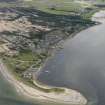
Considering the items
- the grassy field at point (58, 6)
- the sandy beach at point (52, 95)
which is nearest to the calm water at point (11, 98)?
the sandy beach at point (52, 95)

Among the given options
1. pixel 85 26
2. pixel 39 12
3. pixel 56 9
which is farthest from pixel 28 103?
pixel 56 9

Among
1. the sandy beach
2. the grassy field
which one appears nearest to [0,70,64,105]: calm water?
the sandy beach

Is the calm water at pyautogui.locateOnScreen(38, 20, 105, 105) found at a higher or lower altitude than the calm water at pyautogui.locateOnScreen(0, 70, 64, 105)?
higher

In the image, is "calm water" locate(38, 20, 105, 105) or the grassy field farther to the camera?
the grassy field

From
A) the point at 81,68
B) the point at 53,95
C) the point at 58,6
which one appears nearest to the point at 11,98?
the point at 53,95

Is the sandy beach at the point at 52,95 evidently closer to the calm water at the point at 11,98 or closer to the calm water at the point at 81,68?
the calm water at the point at 11,98

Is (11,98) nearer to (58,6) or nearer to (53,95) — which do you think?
(53,95)

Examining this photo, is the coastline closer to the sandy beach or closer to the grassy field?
the sandy beach

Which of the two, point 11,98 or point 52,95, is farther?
point 52,95
